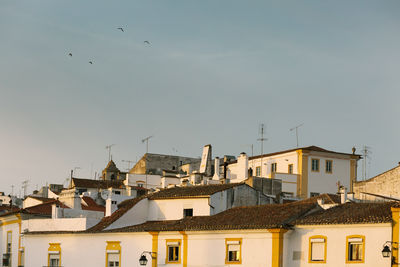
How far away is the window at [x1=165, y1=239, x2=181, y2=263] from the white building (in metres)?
26.6

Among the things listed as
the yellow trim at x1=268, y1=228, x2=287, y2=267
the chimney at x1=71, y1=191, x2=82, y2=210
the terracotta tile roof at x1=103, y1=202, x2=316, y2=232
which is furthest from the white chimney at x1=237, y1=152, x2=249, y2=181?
the yellow trim at x1=268, y1=228, x2=287, y2=267

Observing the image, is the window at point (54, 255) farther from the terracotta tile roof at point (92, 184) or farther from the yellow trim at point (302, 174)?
the terracotta tile roof at point (92, 184)

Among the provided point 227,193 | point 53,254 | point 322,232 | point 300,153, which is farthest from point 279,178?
point 322,232

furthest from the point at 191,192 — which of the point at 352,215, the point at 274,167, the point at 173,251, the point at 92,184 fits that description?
the point at 92,184

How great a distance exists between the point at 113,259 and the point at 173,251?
5054 mm

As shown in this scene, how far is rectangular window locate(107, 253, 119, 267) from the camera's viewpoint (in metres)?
50.7

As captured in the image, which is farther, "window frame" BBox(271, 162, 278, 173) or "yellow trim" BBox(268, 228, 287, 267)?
"window frame" BBox(271, 162, 278, 173)

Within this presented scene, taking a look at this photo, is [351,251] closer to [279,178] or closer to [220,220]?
[220,220]

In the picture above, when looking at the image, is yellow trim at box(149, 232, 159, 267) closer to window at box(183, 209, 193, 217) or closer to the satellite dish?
window at box(183, 209, 193, 217)

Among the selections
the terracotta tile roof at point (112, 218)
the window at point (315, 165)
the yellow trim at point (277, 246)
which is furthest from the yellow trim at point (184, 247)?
the window at point (315, 165)

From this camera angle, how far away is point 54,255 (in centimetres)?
5462

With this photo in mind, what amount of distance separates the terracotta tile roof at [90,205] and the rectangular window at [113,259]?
1395 cm

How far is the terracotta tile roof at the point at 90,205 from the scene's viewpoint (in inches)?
Answer: 2571

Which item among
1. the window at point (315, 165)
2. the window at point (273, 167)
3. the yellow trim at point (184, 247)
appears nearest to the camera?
the yellow trim at point (184, 247)
